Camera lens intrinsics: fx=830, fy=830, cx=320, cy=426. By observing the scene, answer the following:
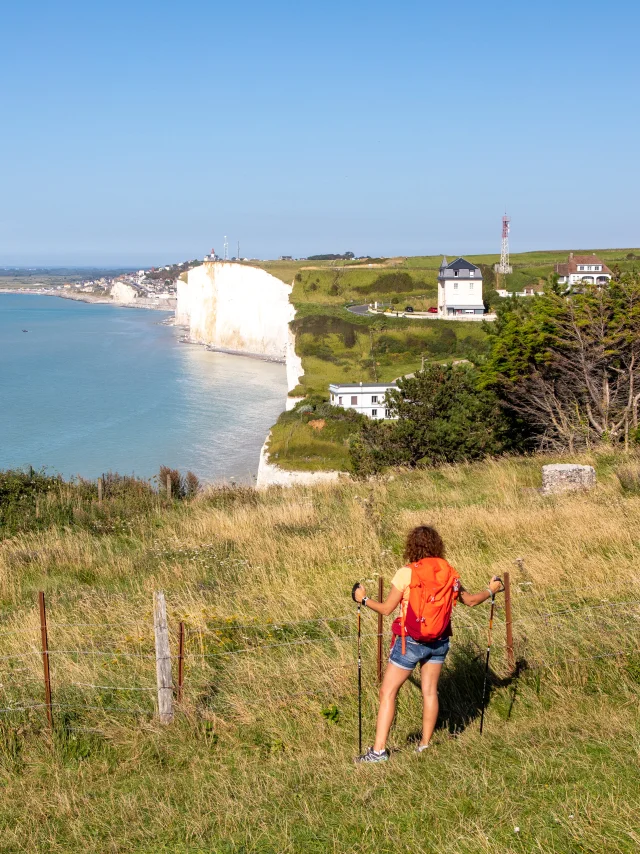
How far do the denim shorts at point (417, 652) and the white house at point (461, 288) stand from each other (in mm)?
69911

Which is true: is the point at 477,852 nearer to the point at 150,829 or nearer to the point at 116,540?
the point at 150,829

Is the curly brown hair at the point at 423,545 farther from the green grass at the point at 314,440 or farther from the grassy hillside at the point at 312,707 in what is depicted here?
the green grass at the point at 314,440

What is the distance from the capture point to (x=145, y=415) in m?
57.4

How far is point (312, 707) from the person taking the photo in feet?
16.4

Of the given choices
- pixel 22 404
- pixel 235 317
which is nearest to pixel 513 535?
pixel 22 404

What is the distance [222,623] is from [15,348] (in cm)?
10465

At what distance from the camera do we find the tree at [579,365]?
1579 centimetres

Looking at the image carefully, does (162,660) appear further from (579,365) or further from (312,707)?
(579,365)

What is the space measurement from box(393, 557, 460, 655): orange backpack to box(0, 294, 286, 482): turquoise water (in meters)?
20.3

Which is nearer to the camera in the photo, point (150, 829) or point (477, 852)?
point (477, 852)

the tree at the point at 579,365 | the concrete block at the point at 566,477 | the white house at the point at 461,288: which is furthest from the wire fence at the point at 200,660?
the white house at the point at 461,288

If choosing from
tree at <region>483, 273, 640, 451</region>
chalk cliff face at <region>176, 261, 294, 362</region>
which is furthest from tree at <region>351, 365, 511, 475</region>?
chalk cliff face at <region>176, 261, 294, 362</region>

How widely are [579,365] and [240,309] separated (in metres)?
90.5

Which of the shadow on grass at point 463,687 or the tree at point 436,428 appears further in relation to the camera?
the tree at point 436,428
